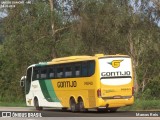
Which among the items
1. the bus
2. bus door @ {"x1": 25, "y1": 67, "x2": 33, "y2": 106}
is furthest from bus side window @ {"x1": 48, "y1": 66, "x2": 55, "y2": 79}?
bus door @ {"x1": 25, "y1": 67, "x2": 33, "y2": 106}

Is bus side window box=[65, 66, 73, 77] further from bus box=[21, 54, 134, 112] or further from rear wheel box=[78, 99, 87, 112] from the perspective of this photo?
rear wheel box=[78, 99, 87, 112]

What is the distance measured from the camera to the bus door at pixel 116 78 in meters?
27.6

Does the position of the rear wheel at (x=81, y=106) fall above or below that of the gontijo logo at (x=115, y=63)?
below

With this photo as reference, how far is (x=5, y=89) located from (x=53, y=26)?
11.3 meters

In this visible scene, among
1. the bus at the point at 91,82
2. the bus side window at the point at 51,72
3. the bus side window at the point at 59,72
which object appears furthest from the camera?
the bus side window at the point at 51,72

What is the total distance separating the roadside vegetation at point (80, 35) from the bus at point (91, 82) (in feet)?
27.3

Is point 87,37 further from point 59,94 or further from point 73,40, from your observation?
point 59,94

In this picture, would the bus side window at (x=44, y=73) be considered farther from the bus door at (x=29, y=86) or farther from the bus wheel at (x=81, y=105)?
the bus wheel at (x=81, y=105)

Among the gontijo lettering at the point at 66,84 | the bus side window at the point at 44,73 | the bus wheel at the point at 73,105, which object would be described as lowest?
the bus wheel at the point at 73,105

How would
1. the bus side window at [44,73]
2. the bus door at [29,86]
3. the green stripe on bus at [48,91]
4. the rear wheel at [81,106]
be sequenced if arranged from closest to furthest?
the rear wheel at [81,106], the green stripe on bus at [48,91], the bus side window at [44,73], the bus door at [29,86]

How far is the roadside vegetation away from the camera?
39.0 meters

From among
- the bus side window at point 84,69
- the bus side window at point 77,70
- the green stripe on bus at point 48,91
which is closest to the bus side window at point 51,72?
the green stripe on bus at point 48,91

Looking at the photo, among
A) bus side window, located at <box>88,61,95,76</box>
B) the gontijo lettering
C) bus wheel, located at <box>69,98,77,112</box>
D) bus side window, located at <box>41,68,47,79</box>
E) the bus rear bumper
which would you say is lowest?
bus wheel, located at <box>69,98,77,112</box>

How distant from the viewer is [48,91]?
108 ft
